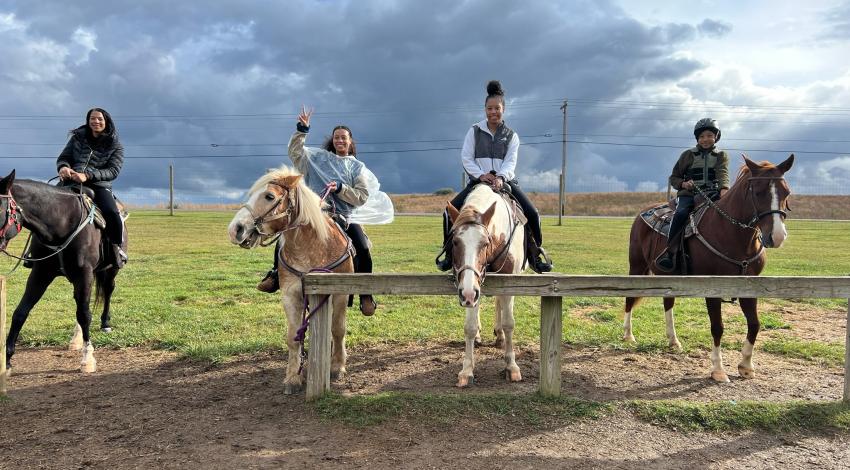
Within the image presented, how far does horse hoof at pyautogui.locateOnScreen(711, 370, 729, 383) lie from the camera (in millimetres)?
5332

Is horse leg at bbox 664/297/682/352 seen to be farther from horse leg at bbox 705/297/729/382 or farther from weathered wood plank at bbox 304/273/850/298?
weathered wood plank at bbox 304/273/850/298

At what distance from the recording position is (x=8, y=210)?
4906mm

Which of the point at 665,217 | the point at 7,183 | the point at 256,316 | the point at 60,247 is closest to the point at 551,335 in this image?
the point at 665,217

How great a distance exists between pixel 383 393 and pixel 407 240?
1798cm

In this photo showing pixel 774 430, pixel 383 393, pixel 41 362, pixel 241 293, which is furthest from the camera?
pixel 241 293

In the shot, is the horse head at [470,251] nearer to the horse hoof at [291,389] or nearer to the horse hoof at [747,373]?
the horse hoof at [291,389]

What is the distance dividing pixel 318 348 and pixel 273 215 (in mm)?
1195

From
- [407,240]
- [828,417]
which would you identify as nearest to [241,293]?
[828,417]

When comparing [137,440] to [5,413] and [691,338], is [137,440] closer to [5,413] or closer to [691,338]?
[5,413]

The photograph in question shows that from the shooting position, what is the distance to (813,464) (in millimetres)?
3627

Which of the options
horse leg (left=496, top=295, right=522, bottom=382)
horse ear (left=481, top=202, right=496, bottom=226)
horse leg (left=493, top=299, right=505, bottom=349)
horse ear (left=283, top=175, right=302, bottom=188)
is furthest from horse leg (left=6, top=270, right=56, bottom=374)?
horse leg (left=493, top=299, right=505, bottom=349)

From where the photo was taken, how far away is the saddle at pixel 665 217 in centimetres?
600

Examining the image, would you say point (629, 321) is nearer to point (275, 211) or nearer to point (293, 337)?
point (293, 337)

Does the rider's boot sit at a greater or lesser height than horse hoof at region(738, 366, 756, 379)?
greater
